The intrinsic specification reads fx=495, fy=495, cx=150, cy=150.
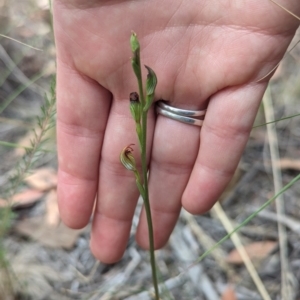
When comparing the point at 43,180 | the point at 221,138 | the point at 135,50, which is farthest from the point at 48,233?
the point at 135,50

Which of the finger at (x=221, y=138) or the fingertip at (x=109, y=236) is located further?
the fingertip at (x=109, y=236)

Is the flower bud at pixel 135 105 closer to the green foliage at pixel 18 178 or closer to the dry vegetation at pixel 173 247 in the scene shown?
the green foliage at pixel 18 178

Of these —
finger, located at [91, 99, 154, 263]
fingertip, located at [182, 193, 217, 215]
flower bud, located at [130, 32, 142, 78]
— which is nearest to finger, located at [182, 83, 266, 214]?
fingertip, located at [182, 193, 217, 215]

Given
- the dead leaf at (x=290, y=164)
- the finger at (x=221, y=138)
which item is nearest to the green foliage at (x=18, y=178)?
the finger at (x=221, y=138)

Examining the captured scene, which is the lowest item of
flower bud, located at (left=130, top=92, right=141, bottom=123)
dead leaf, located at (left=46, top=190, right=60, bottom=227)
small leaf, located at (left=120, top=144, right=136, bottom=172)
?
dead leaf, located at (left=46, top=190, right=60, bottom=227)

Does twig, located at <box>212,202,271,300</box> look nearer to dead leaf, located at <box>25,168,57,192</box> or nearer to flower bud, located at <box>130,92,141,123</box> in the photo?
dead leaf, located at <box>25,168,57,192</box>

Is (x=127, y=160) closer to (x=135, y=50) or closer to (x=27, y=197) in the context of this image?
(x=135, y=50)

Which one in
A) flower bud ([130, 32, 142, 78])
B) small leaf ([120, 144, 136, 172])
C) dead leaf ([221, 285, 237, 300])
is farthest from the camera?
dead leaf ([221, 285, 237, 300])
